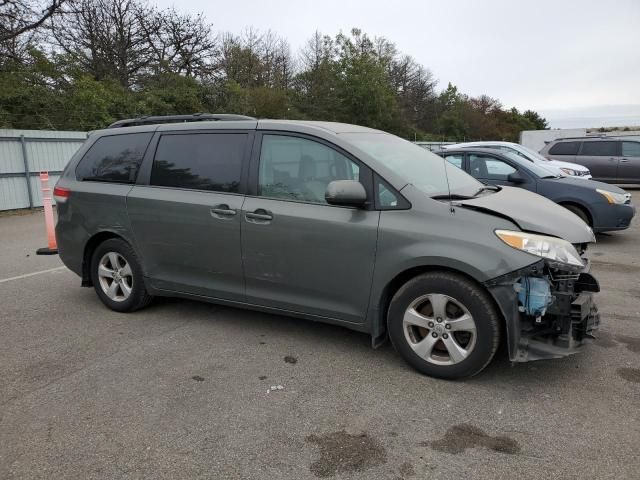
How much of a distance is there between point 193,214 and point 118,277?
1.26 meters

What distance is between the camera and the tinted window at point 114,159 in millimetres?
4969

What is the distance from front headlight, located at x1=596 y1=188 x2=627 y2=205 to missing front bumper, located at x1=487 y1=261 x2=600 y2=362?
5.43m

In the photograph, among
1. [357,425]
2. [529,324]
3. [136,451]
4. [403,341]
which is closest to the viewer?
[136,451]

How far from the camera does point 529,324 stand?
338 cm

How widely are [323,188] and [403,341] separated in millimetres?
1295

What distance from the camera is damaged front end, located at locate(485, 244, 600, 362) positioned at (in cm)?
329

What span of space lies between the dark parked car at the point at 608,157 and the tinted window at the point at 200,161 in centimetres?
1480

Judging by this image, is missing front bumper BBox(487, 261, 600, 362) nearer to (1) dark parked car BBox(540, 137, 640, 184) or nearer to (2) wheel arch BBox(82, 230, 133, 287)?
(2) wheel arch BBox(82, 230, 133, 287)

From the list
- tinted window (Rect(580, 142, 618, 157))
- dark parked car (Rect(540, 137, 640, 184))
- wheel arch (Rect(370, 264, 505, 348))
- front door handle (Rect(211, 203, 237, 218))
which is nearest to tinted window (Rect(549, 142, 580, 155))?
dark parked car (Rect(540, 137, 640, 184))

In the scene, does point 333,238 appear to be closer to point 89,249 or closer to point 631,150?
point 89,249

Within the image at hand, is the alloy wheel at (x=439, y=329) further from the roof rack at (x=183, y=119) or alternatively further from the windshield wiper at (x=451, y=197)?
the roof rack at (x=183, y=119)

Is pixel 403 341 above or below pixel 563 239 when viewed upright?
below

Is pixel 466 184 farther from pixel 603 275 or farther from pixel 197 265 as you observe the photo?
pixel 603 275

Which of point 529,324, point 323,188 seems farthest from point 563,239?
point 323,188
